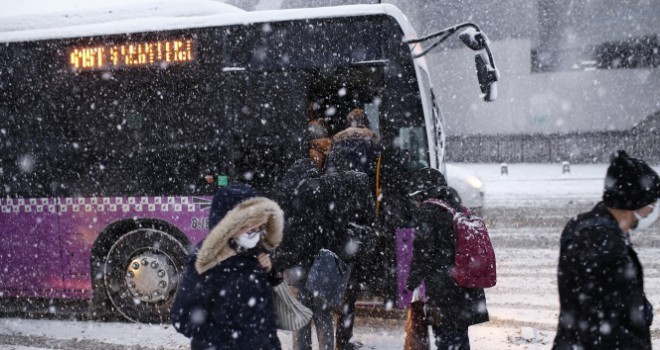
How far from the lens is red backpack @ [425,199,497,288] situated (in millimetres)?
4160

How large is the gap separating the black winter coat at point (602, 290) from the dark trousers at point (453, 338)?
1.63 m

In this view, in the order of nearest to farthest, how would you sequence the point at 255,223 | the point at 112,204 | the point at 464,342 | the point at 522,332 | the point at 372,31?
1. the point at 255,223
2. the point at 464,342
3. the point at 522,332
4. the point at 372,31
5. the point at 112,204

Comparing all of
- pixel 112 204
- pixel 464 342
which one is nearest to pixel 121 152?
pixel 112 204

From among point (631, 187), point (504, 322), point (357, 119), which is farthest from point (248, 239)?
point (504, 322)

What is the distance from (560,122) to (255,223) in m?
31.8

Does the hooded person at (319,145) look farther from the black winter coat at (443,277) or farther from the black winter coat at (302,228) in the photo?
the black winter coat at (443,277)

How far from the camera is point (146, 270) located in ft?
22.7

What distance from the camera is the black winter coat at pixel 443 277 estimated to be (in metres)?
4.29

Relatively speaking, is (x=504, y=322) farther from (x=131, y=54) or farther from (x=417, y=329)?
(x=131, y=54)

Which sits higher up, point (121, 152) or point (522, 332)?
point (121, 152)

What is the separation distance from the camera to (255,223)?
2.89 meters

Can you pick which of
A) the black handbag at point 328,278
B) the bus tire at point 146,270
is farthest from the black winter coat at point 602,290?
the bus tire at point 146,270

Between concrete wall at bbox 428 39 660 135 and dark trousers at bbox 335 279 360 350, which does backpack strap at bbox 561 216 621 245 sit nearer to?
dark trousers at bbox 335 279 360 350

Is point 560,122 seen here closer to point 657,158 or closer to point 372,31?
point 657,158
